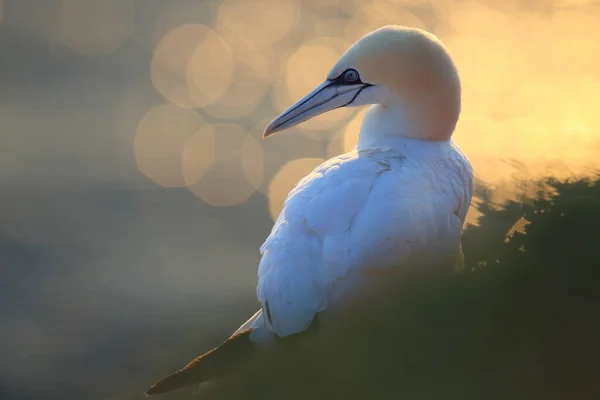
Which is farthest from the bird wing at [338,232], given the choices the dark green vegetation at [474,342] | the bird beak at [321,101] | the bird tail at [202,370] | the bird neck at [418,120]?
the bird beak at [321,101]

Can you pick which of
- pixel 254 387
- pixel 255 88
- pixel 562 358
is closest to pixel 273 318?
pixel 254 387

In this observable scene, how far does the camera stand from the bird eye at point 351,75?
19.6ft

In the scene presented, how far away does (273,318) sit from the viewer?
178 inches

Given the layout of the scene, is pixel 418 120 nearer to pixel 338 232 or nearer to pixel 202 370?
pixel 338 232

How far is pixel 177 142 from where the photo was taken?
12.2m

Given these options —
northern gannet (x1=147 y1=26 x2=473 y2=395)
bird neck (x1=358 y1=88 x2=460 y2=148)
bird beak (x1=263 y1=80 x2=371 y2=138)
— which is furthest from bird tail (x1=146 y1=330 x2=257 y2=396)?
bird beak (x1=263 y1=80 x2=371 y2=138)

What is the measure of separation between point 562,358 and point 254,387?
4.35 ft

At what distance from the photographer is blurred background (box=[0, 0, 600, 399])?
27.9ft

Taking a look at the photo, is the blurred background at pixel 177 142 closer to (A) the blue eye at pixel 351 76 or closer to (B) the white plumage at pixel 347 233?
(B) the white plumage at pixel 347 233

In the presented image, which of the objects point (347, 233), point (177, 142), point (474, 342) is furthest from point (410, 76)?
point (177, 142)

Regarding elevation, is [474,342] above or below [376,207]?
below

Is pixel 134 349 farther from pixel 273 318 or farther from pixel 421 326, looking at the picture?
pixel 421 326

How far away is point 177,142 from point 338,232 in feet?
26.1

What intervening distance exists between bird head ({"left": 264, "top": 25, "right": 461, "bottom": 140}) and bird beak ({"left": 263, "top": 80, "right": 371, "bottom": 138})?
0.13 feet
